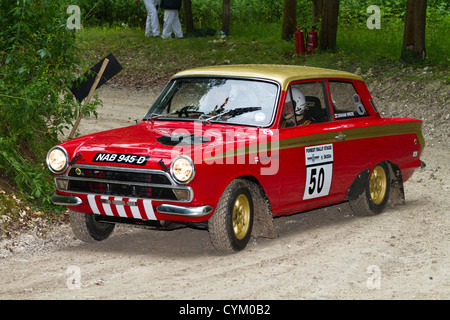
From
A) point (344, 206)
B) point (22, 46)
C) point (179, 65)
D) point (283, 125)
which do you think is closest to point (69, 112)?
point (22, 46)

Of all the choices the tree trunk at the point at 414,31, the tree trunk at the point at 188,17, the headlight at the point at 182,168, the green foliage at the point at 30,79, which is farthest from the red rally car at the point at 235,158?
the tree trunk at the point at 188,17

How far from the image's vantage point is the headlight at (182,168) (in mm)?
6906

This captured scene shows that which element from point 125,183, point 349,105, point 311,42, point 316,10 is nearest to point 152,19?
point 316,10

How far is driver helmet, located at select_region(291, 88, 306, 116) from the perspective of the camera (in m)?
8.41

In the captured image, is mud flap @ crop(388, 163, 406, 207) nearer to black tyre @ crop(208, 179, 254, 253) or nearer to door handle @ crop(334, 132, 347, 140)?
door handle @ crop(334, 132, 347, 140)

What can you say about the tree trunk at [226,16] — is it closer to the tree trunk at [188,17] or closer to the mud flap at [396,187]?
the tree trunk at [188,17]

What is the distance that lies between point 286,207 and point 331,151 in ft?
2.94

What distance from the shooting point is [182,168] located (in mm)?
6926

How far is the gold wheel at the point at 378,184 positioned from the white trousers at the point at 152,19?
1638cm

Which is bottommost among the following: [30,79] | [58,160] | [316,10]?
[58,160]

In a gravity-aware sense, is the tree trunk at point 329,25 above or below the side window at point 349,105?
above

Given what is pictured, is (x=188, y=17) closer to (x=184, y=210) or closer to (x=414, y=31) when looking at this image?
(x=414, y=31)

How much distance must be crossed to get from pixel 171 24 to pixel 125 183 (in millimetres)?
17883

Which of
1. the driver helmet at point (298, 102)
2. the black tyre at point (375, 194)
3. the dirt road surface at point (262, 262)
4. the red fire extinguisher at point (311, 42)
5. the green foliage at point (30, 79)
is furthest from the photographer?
the red fire extinguisher at point (311, 42)
